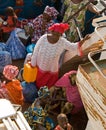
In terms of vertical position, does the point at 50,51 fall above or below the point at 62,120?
above

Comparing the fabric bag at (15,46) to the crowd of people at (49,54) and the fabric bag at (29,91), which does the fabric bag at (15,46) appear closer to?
the crowd of people at (49,54)

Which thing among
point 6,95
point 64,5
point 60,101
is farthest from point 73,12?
point 6,95

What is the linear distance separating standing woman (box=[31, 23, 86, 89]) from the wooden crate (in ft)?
6.86

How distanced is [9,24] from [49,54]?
2.10m

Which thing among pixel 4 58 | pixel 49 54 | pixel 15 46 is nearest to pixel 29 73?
pixel 49 54

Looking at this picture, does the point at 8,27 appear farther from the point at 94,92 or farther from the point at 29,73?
the point at 94,92

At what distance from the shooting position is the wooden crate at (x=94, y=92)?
3.74 m

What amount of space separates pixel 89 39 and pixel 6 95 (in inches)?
71.8

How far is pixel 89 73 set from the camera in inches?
158

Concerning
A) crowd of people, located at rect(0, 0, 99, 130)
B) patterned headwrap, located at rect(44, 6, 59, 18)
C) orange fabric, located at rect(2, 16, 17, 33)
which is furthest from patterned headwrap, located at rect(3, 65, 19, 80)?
orange fabric, located at rect(2, 16, 17, 33)

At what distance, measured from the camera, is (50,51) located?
6359mm

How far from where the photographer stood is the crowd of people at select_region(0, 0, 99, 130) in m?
5.99

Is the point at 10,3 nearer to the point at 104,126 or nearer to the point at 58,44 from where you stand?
the point at 58,44

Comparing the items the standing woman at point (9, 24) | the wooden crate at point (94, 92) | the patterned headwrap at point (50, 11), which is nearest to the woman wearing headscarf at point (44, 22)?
the patterned headwrap at point (50, 11)
